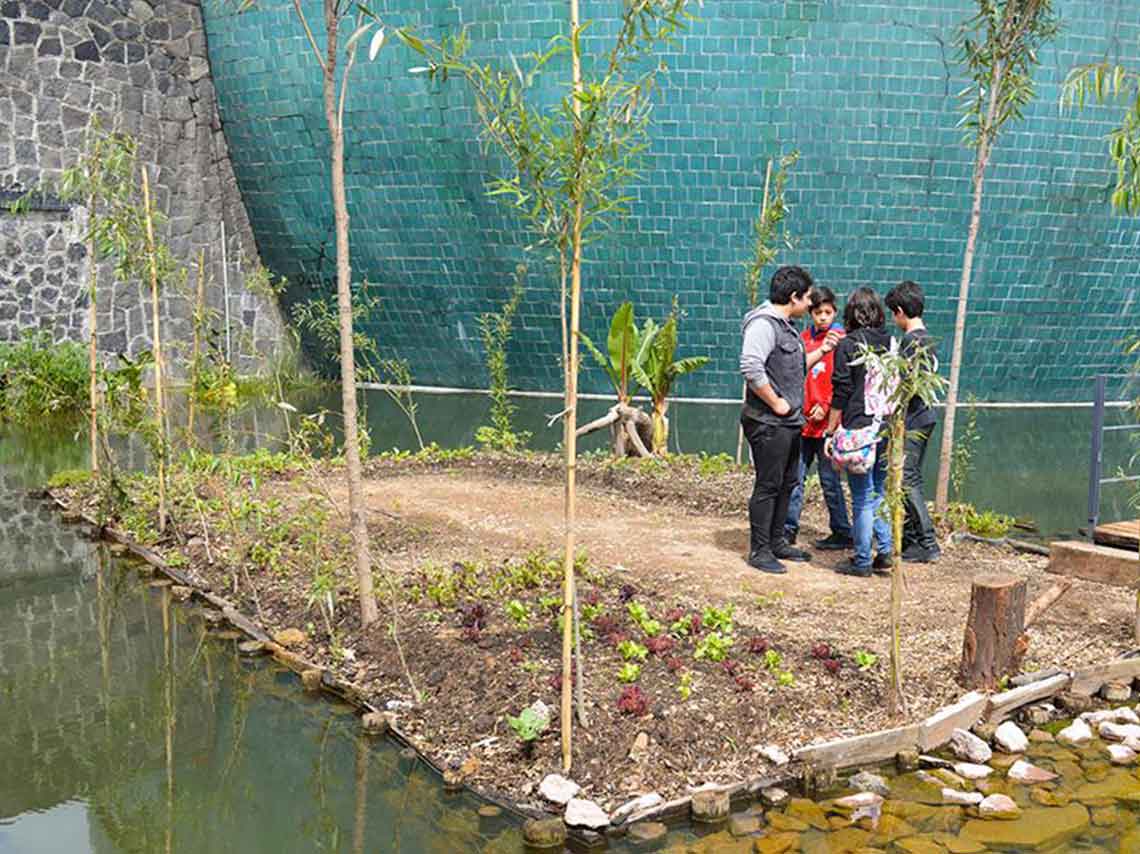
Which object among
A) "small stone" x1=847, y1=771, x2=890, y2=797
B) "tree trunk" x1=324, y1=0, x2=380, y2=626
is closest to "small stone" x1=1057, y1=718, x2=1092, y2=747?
"small stone" x1=847, y1=771, x2=890, y2=797

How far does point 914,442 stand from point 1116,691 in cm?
189

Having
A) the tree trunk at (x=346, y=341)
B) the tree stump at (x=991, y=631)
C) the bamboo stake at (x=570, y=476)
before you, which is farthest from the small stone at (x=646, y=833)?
the tree trunk at (x=346, y=341)

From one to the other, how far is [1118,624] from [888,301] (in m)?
1.98

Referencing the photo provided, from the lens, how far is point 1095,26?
1276 centimetres

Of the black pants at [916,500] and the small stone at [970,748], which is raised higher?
the black pants at [916,500]

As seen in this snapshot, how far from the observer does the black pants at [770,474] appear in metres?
6.39

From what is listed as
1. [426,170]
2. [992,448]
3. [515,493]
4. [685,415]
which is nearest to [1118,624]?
[515,493]

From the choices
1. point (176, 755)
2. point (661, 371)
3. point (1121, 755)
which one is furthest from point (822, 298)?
point (176, 755)

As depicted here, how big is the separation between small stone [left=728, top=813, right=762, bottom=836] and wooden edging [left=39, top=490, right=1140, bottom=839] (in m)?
0.09

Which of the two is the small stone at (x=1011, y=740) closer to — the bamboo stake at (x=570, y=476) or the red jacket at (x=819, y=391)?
the bamboo stake at (x=570, y=476)

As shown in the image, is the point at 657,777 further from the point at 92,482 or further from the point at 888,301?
the point at 92,482

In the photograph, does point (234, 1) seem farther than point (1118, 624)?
Yes

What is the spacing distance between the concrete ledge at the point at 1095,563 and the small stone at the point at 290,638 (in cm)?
401

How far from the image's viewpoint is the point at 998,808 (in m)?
4.13
